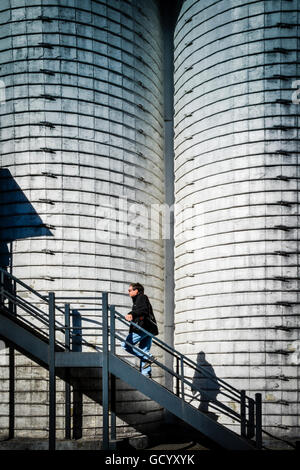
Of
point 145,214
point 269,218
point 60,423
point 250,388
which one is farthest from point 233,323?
point 60,423

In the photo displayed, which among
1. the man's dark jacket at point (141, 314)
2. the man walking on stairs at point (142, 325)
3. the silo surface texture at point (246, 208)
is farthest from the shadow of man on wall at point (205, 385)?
the man's dark jacket at point (141, 314)

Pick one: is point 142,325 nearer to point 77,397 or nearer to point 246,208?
point 77,397

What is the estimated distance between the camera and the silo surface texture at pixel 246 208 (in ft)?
35.5

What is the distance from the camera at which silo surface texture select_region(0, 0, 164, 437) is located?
10828mm

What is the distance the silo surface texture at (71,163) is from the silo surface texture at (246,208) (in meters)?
1.63

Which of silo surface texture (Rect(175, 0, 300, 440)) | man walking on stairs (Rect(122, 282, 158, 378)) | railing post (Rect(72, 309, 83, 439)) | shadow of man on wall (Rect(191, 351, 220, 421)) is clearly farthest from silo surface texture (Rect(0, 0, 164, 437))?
man walking on stairs (Rect(122, 282, 158, 378))

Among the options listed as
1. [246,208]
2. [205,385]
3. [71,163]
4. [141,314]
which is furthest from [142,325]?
[71,163]

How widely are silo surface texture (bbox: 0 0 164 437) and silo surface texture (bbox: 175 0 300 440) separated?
163 centimetres

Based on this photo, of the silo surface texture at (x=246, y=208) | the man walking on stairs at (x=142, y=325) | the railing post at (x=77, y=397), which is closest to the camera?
the man walking on stairs at (x=142, y=325)

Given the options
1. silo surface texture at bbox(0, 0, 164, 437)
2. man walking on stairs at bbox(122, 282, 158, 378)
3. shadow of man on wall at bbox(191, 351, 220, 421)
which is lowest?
shadow of man on wall at bbox(191, 351, 220, 421)

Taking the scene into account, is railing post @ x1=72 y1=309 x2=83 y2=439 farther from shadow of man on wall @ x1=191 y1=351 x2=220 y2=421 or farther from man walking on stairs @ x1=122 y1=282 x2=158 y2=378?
shadow of man on wall @ x1=191 y1=351 x2=220 y2=421

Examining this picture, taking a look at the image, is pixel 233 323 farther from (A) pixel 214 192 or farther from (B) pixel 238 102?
(B) pixel 238 102

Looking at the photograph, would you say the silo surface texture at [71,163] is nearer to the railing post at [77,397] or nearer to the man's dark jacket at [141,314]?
the railing post at [77,397]

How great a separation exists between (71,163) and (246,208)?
414 centimetres
